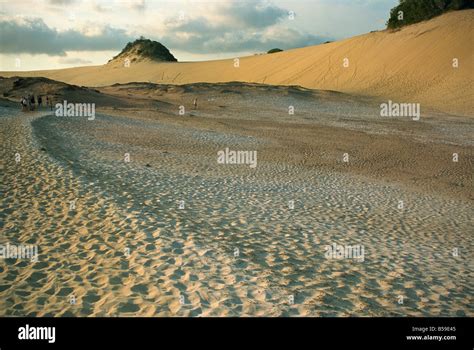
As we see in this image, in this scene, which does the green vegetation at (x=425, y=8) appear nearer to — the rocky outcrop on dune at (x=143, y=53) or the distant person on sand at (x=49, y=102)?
the distant person on sand at (x=49, y=102)

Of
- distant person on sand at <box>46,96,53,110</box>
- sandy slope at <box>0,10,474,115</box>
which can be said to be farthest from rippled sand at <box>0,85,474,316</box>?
sandy slope at <box>0,10,474,115</box>

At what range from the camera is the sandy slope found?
45.0 meters

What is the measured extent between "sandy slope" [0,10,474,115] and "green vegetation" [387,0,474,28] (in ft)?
6.15

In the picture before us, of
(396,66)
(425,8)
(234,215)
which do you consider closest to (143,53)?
(425,8)

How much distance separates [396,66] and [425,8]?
1455 cm

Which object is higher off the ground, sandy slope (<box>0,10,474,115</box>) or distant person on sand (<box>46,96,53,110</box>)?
sandy slope (<box>0,10,474,115</box>)

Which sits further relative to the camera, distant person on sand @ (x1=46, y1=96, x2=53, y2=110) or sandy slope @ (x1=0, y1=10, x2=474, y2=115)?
sandy slope @ (x1=0, y1=10, x2=474, y2=115)

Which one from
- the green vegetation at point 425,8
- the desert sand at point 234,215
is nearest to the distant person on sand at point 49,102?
the desert sand at point 234,215

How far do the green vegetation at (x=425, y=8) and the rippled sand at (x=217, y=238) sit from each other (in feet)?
171

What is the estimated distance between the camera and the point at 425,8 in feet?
197

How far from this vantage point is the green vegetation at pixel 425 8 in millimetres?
59562

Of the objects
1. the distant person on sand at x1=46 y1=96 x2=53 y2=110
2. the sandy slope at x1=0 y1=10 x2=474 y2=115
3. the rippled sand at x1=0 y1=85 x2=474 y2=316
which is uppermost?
the sandy slope at x1=0 y1=10 x2=474 y2=115

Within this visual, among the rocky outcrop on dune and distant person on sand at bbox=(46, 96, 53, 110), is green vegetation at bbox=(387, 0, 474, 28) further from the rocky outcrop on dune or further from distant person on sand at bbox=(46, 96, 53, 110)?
the rocky outcrop on dune
